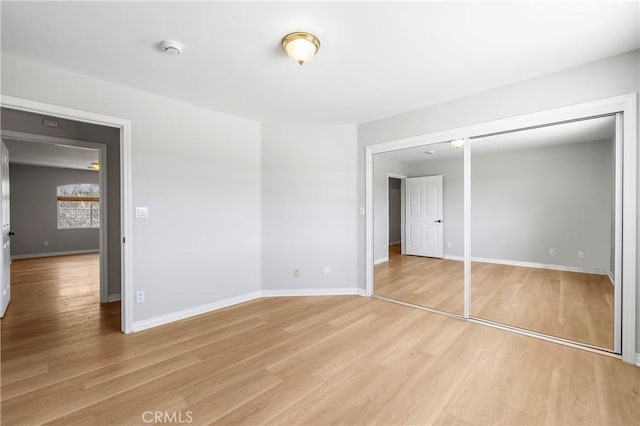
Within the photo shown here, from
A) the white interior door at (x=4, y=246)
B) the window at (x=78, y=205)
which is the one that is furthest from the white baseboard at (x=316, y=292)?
the window at (x=78, y=205)

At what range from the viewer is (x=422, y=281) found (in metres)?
4.62

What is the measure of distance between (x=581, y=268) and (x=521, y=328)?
276 cm

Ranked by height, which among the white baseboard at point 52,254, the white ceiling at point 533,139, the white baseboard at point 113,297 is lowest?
the white baseboard at point 113,297

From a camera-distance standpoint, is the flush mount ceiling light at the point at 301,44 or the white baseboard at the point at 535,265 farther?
the white baseboard at the point at 535,265

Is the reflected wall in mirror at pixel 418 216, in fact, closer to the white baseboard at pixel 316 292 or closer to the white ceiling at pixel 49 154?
the white baseboard at pixel 316 292

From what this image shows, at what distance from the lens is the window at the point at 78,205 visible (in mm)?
8133

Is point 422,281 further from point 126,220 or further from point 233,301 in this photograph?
point 126,220

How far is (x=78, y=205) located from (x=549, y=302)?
11436 millimetres

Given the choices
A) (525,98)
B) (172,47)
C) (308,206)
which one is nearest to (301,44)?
(172,47)

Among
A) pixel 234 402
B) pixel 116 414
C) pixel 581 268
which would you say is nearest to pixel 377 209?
pixel 581 268

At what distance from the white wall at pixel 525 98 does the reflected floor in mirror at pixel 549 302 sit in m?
0.64

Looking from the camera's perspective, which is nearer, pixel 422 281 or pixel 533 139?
pixel 533 139

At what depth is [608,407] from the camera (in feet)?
5.75

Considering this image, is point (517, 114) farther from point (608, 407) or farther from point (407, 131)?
point (608, 407)
